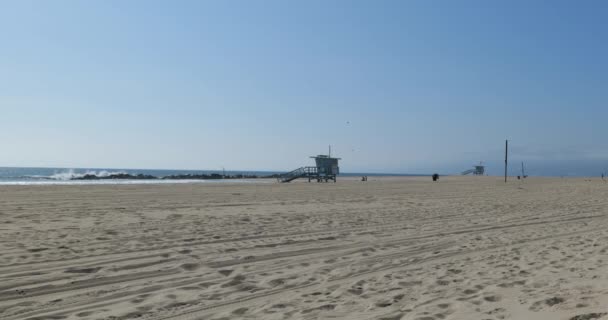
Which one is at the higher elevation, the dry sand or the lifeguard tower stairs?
the lifeguard tower stairs

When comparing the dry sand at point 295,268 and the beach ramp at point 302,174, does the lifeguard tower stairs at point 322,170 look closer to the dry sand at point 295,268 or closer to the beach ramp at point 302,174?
the beach ramp at point 302,174

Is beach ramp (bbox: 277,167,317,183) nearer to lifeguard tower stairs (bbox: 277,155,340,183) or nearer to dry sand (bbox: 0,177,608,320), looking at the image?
lifeguard tower stairs (bbox: 277,155,340,183)

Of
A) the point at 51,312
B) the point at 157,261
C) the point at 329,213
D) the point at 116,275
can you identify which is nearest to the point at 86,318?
the point at 51,312

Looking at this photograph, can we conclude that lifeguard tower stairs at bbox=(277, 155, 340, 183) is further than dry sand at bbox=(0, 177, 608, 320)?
Yes

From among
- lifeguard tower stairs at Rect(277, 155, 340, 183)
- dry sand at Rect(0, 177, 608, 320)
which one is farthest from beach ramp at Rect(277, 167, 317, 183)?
dry sand at Rect(0, 177, 608, 320)

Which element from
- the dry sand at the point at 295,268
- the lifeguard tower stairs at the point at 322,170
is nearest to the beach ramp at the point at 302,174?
the lifeguard tower stairs at the point at 322,170

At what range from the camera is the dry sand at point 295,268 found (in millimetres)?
4398

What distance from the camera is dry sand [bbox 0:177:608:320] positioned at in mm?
4398

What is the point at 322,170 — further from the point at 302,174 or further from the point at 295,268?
the point at 295,268

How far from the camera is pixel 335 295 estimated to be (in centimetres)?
489

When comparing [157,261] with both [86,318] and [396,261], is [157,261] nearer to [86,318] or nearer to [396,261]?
[86,318]

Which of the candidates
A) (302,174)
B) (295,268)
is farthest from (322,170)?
(295,268)

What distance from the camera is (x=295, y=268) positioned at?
6.16 metres

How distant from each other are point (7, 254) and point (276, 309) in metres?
4.36
